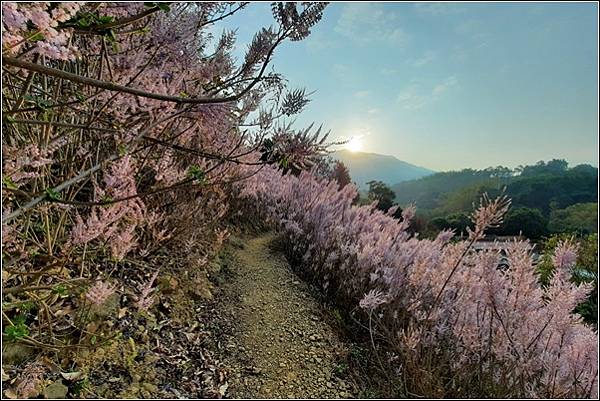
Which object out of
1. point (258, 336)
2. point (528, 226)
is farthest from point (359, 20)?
point (528, 226)

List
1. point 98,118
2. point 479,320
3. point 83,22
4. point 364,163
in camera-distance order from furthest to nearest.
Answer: point 364,163, point 479,320, point 98,118, point 83,22

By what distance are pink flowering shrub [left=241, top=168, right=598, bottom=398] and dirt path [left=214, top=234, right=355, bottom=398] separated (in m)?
0.30

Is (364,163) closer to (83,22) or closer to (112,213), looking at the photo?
(112,213)

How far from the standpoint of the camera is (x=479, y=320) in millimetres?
1854

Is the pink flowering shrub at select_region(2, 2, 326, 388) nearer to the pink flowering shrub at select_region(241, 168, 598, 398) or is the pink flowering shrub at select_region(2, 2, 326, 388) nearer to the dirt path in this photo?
the dirt path

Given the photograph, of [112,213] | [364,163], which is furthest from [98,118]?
[364,163]

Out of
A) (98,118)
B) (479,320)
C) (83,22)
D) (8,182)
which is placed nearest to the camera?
(83,22)

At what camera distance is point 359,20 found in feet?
4.60

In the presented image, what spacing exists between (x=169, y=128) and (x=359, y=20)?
3.23ft

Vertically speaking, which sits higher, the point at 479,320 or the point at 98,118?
the point at 98,118

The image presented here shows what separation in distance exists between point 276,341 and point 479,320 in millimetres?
1028

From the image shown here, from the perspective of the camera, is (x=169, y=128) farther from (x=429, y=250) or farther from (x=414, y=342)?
(x=429, y=250)

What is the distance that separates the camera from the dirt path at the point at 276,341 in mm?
1641

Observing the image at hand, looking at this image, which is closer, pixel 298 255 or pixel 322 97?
pixel 322 97
